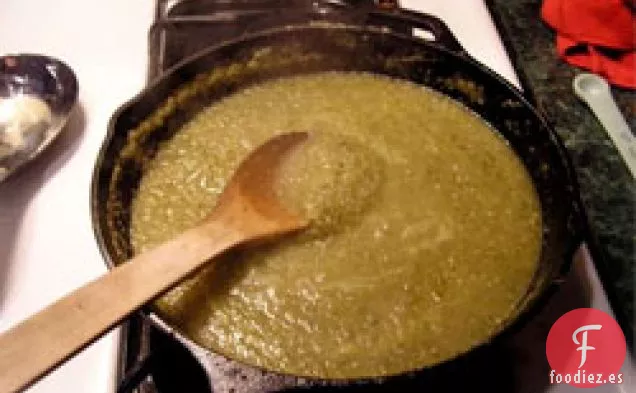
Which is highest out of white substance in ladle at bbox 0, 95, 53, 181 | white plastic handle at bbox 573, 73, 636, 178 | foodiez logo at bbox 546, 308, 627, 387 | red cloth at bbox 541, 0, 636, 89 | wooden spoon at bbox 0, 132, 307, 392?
red cloth at bbox 541, 0, 636, 89

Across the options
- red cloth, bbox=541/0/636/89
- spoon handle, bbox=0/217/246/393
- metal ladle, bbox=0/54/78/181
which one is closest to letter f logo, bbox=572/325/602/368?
spoon handle, bbox=0/217/246/393

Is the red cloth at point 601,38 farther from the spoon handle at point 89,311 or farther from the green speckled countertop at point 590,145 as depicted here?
the spoon handle at point 89,311

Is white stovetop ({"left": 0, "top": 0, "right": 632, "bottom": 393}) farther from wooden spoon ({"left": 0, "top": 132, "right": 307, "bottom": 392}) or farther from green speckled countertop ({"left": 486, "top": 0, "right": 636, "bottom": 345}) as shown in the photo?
wooden spoon ({"left": 0, "top": 132, "right": 307, "bottom": 392})

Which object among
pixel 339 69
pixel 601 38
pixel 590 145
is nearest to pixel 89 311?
pixel 339 69

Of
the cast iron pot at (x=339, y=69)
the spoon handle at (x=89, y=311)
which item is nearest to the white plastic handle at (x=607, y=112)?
the cast iron pot at (x=339, y=69)

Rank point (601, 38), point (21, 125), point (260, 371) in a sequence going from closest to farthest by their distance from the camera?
point (260, 371) → point (21, 125) → point (601, 38)

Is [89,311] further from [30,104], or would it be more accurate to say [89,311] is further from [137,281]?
[30,104]

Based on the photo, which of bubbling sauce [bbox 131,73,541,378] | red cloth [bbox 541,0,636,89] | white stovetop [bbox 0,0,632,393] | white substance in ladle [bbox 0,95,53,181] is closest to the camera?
bubbling sauce [bbox 131,73,541,378]

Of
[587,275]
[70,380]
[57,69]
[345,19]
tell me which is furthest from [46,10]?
[587,275]
